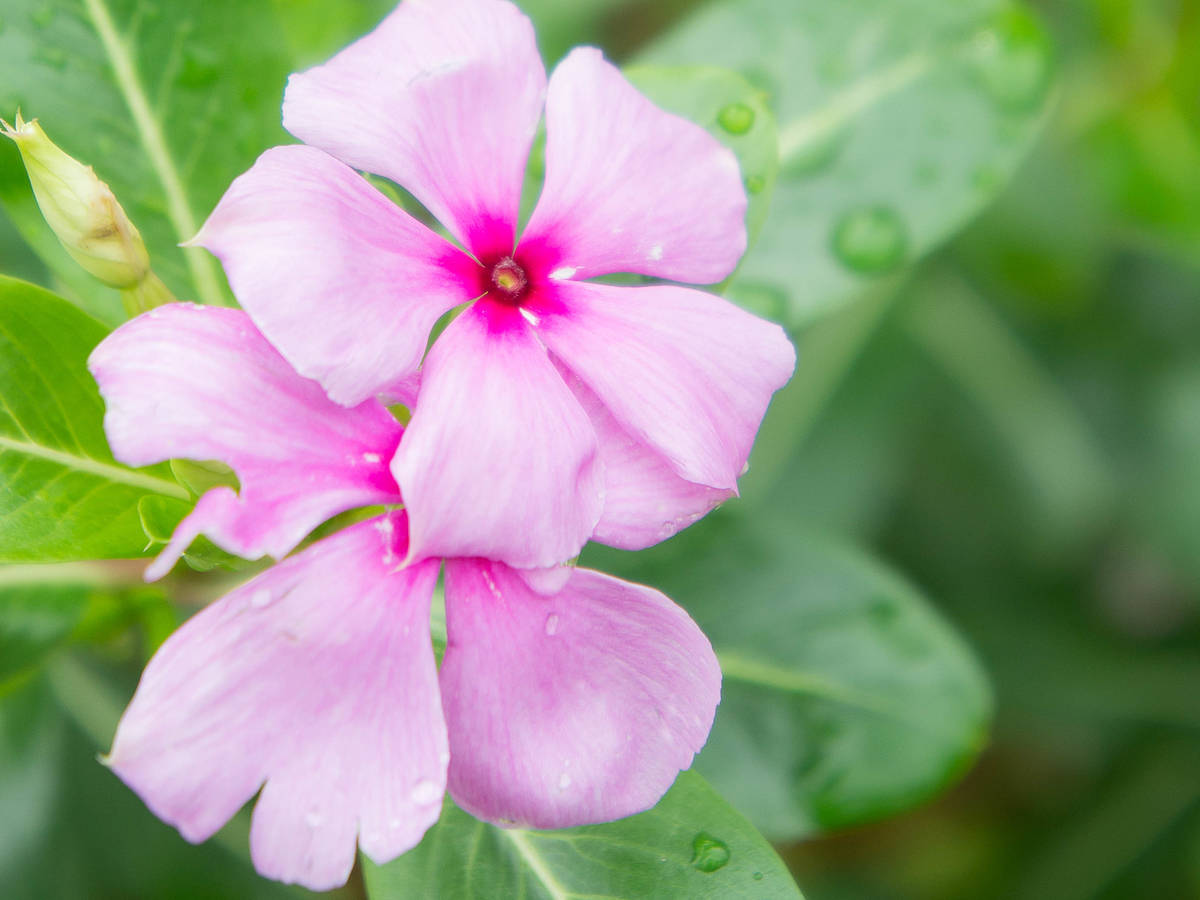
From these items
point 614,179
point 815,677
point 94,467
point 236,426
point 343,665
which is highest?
point 614,179

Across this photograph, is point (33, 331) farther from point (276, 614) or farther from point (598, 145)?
point (598, 145)

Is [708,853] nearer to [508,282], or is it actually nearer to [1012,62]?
[508,282]

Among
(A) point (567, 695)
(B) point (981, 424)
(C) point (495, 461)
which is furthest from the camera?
(B) point (981, 424)

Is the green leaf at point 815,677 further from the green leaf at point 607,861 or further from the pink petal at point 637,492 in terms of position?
the pink petal at point 637,492

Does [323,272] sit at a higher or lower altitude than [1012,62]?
lower

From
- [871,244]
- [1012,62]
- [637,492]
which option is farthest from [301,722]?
[1012,62]

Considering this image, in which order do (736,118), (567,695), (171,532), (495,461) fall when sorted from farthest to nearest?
(736,118), (171,532), (567,695), (495,461)

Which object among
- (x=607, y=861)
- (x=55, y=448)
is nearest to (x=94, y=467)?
(x=55, y=448)

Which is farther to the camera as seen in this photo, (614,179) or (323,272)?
(614,179)
